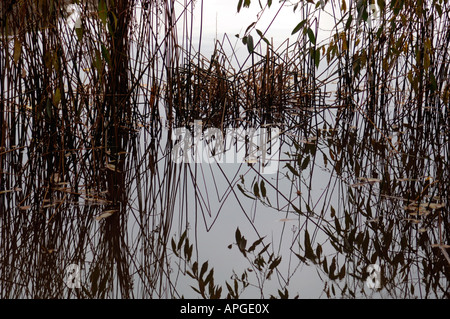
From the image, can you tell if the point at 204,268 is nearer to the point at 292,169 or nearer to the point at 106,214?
the point at 106,214

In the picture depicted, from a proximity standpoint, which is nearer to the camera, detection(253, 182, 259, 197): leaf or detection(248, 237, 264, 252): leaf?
detection(248, 237, 264, 252): leaf

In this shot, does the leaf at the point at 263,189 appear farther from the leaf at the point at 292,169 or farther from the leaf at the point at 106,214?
the leaf at the point at 106,214

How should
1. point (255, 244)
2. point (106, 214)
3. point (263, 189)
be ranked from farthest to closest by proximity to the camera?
1. point (263, 189)
2. point (106, 214)
3. point (255, 244)

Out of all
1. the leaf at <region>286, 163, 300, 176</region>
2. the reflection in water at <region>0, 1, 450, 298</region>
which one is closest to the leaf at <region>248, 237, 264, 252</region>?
the reflection in water at <region>0, 1, 450, 298</region>

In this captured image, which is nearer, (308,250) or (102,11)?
(308,250)

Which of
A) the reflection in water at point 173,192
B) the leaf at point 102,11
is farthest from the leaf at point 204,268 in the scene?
the leaf at point 102,11

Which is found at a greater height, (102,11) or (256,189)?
(102,11)

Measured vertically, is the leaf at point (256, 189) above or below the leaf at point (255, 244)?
above

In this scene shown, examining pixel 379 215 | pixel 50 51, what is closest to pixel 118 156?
pixel 50 51

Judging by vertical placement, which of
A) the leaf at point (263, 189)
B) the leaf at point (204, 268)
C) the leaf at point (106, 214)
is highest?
the leaf at point (263, 189)

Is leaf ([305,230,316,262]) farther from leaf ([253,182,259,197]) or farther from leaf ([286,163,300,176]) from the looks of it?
leaf ([286,163,300,176])

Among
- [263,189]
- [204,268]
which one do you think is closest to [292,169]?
[263,189]

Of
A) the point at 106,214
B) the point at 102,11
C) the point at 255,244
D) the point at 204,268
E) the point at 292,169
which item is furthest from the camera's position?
the point at 292,169

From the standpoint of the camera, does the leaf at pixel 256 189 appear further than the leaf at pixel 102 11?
Yes
